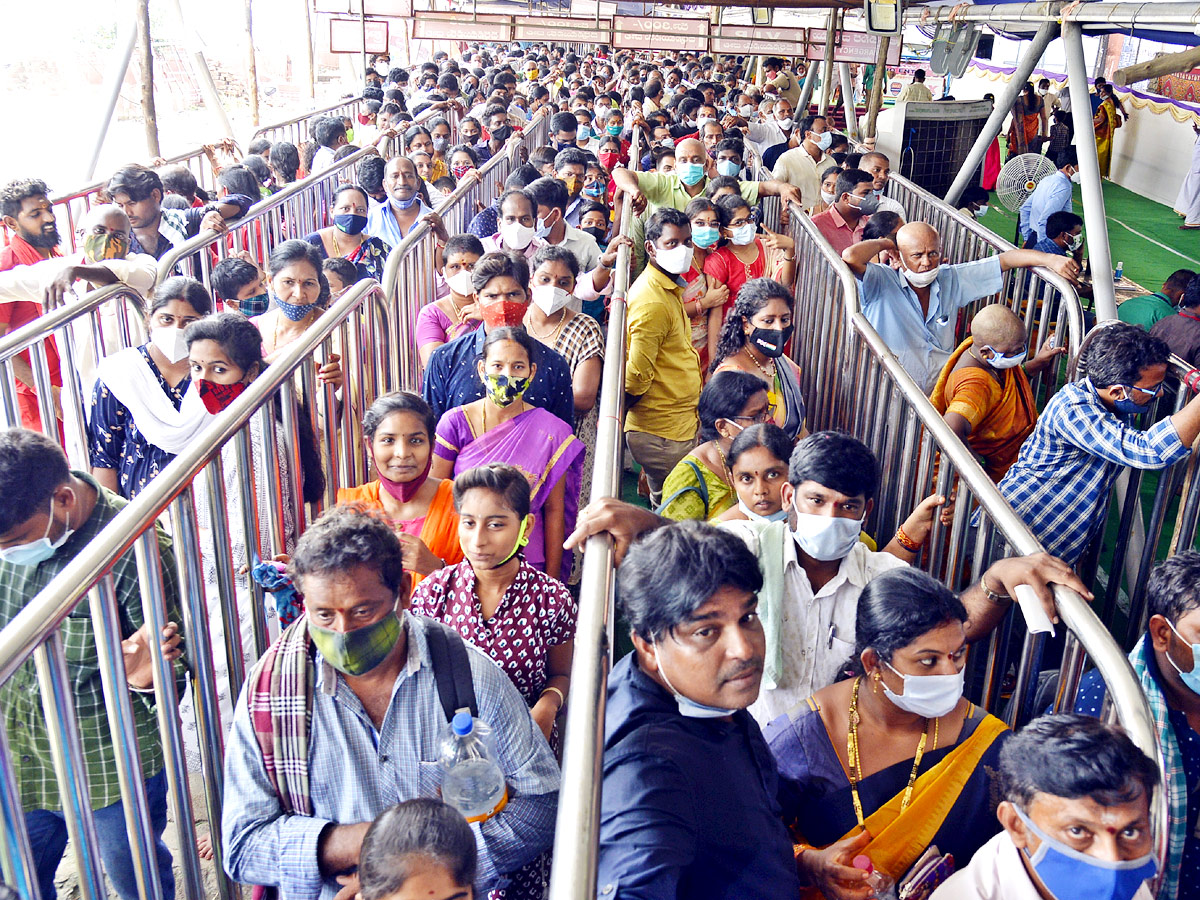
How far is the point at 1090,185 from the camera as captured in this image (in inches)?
237

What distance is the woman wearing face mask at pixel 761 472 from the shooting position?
3361 mm

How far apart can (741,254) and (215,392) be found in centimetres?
374

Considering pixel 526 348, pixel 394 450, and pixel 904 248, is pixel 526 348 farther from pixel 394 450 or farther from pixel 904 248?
pixel 904 248

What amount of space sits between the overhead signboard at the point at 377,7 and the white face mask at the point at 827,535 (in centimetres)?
1195

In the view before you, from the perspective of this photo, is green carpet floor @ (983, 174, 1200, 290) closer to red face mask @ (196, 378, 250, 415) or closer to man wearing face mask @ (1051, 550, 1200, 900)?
man wearing face mask @ (1051, 550, 1200, 900)

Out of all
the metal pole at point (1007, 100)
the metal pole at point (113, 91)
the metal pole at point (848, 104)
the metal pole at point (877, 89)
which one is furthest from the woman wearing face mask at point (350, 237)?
the metal pole at point (848, 104)

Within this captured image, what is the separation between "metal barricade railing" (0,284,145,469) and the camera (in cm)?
377

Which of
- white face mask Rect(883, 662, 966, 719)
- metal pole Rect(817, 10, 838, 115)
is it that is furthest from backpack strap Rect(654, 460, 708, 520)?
metal pole Rect(817, 10, 838, 115)

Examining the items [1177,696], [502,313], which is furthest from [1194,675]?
[502,313]

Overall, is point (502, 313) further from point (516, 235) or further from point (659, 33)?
point (659, 33)

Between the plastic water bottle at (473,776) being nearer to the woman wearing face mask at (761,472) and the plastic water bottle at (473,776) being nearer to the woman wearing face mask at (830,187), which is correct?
the woman wearing face mask at (761,472)

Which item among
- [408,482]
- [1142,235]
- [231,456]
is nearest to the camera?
[231,456]

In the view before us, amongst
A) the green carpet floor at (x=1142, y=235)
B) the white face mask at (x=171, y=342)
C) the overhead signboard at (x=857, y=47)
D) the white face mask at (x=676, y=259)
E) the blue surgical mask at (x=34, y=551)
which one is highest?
the overhead signboard at (x=857, y=47)

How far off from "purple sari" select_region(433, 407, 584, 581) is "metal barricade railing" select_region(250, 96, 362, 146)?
28.8ft
